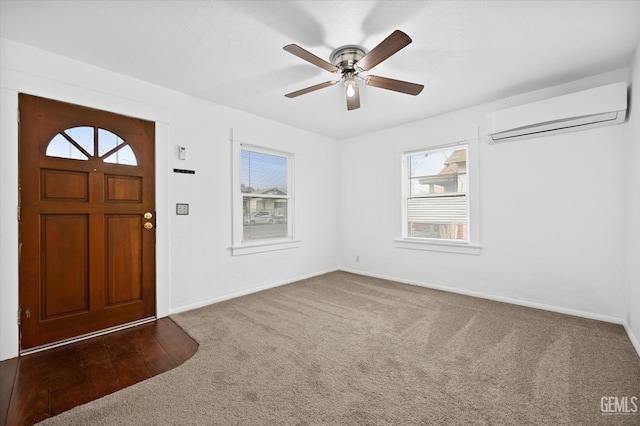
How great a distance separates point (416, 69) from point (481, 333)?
2620 mm

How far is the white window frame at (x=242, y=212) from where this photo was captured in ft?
12.1

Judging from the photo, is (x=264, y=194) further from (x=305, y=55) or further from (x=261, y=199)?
(x=305, y=55)

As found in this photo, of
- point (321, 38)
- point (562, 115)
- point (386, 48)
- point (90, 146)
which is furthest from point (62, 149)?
point (562, 115)

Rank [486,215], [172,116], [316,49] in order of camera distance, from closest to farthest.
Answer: [316,49] < [172,116] < [486,215]

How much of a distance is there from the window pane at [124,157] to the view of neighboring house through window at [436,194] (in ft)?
12.1

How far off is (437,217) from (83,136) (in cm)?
437

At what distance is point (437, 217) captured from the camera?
162 inches

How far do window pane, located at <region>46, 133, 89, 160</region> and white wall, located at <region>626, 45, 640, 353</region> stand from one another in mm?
4940

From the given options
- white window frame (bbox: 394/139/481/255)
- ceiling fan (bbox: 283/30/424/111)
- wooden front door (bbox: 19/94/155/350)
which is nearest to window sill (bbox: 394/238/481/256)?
white window frame (bbox: 394/139/481/255)

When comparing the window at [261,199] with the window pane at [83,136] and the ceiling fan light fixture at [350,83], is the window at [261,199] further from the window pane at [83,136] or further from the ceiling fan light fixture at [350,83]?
the ceiling fan light fixture at [350,83]

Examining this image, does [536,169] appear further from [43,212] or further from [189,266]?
[43,212]

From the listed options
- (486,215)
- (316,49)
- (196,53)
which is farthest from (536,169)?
(196,53)

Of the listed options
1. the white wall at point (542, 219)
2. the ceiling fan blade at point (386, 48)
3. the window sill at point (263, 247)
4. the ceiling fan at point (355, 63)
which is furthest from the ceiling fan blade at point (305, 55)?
the window sill at point (263, 247)

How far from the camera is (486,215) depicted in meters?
3.58
